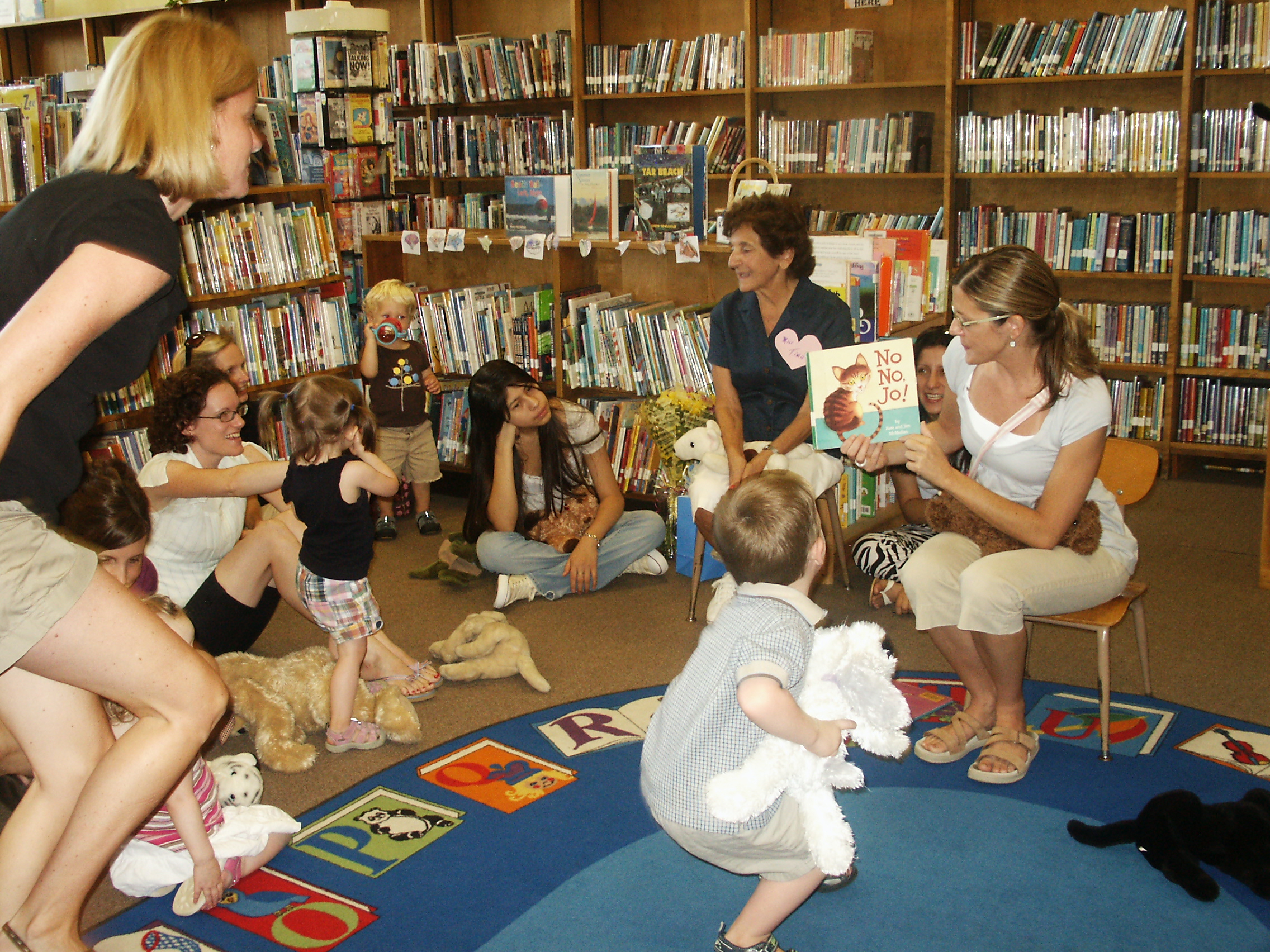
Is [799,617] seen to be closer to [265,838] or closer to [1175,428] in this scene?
[265,838]

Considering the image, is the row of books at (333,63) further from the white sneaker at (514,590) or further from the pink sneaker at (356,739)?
the pink sneaker at (356,739)

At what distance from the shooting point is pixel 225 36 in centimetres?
166

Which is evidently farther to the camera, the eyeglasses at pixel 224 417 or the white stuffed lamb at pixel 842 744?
the eyeglasses at pixel 224 417

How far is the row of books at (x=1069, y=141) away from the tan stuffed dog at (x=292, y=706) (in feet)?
13.8

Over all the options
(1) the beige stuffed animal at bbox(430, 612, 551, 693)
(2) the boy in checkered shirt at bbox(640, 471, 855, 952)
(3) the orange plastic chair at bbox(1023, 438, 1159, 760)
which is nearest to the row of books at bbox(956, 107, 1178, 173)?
(3) the orange plastic chair at bbox(1023, 438, 1159, 760)

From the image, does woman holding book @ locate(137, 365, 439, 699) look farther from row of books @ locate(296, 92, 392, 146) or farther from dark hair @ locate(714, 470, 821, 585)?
row of books @ locate(296, 92, 392, 146)

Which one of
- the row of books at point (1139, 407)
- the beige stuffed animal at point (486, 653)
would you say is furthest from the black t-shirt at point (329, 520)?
the row of books at point (1139, 407)

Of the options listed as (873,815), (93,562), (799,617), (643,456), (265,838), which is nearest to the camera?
(93,562)

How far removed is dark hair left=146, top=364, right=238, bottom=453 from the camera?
3.17 meters

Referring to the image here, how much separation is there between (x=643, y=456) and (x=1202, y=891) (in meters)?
2.90

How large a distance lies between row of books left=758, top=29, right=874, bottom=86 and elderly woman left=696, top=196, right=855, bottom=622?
2525 mm

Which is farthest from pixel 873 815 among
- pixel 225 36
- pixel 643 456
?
pixel 643 456

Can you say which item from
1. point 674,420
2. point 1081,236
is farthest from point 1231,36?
point 674,420

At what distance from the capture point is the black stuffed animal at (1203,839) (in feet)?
7.18
